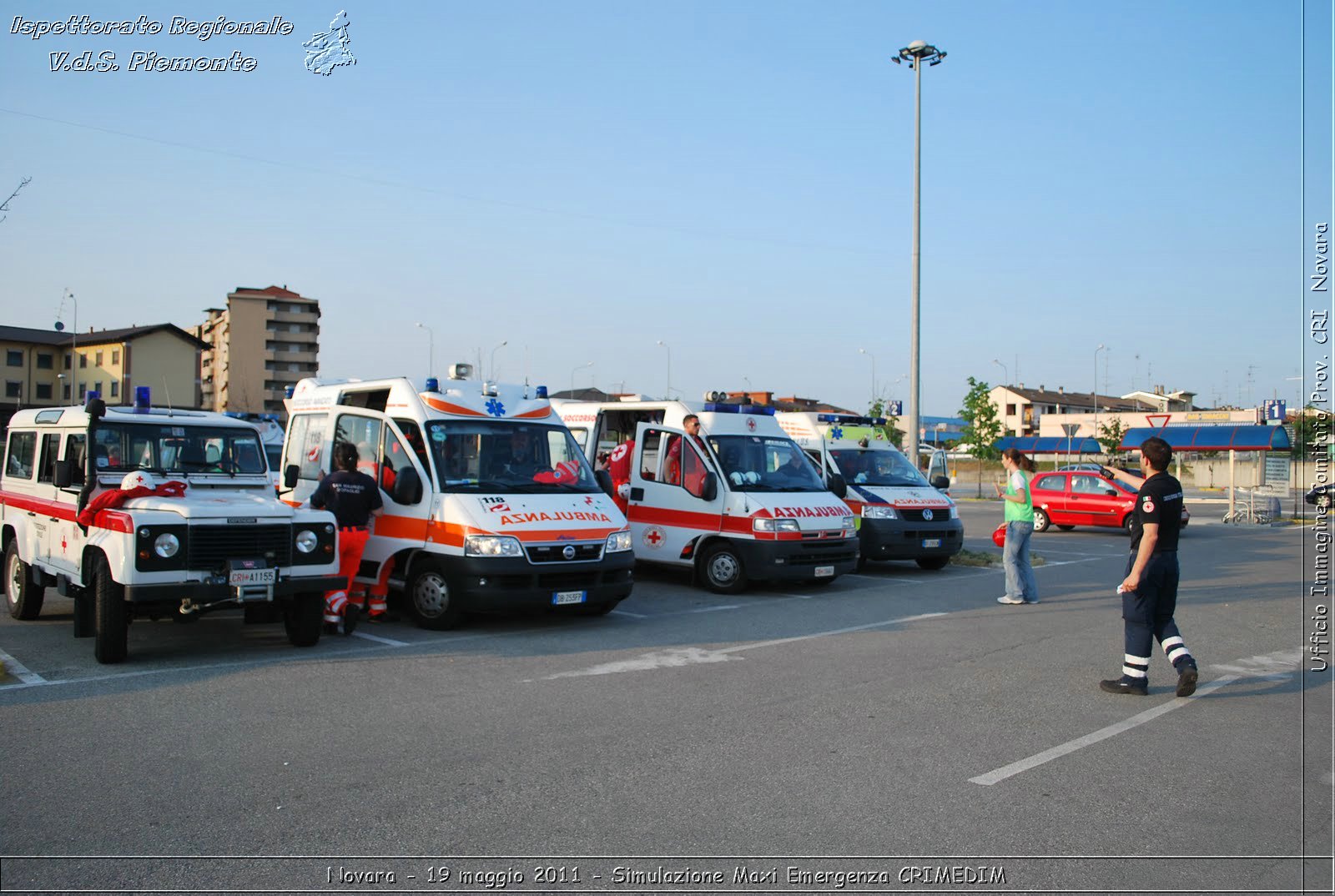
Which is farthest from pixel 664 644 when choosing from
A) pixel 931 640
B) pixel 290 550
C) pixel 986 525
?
pixel 986 525

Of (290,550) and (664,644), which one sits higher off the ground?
(290,550)

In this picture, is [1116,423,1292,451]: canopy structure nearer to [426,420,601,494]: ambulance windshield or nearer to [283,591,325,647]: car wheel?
[426,420,601,494]: ambulance windshield

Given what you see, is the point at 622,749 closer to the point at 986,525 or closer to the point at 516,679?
the point at 516,679

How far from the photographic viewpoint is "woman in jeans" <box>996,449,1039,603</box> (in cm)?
1298

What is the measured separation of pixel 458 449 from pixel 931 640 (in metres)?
5.37

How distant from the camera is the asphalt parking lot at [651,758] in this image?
4.64 m

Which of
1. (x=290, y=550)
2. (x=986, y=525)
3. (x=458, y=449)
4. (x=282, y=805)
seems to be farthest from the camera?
(x=986, y=525)

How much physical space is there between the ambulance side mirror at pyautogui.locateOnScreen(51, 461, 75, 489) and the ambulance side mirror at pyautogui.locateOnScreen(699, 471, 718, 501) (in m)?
7.38

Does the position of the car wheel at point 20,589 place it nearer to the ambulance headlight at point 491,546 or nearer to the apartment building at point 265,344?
the ambulance headlight at point 491,546

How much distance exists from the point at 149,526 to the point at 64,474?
1.85m

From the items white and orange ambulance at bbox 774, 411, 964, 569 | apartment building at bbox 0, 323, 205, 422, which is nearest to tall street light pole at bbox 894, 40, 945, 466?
white and orange ambulance at bbox 774, 411, 964, 569

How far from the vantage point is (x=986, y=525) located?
28.9 meters

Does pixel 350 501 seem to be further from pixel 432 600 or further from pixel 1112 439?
pixel 1112 439

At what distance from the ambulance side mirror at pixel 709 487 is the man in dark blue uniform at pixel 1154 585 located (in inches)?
256
